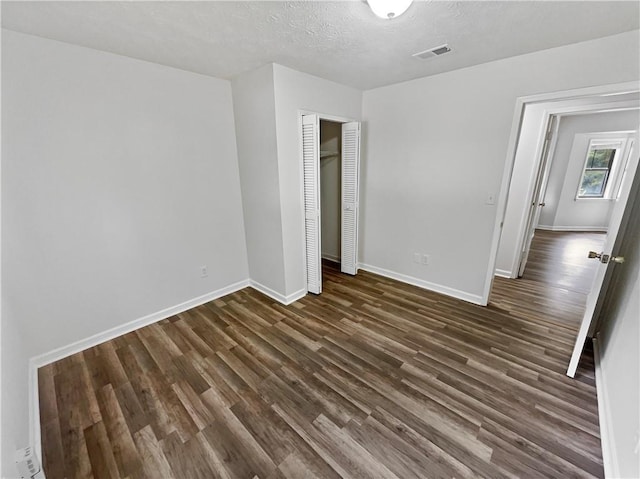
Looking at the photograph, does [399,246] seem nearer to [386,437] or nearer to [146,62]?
[386,437]

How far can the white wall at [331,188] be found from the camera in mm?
3850

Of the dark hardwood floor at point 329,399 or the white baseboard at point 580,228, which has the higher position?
the white baseboard at point 580,228

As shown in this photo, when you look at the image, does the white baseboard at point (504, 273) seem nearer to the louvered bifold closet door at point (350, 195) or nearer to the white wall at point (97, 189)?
the louvered bifold closet door at point (350, 195)

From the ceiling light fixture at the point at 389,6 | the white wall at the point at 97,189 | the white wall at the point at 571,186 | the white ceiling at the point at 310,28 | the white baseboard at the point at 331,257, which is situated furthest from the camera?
the white wall at the point at 571,186

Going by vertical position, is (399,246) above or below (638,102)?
below

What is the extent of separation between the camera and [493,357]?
2152 mm

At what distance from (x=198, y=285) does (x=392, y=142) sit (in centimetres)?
289

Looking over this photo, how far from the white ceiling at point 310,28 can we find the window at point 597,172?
578cm

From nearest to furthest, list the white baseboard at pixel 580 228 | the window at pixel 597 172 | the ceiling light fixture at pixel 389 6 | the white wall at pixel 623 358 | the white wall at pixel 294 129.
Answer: the white wall at pixel 623 358
the ceiling light fixture at pixel 389 6
the white wall at pixel 294 129
the window at pixel 597 172
the white baseboard at pixel 580 228

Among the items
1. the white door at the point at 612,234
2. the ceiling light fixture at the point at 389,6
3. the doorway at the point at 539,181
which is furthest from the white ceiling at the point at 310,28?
the white door at the point at 612,234

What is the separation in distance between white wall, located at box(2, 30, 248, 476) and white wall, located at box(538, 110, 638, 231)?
7167 mm

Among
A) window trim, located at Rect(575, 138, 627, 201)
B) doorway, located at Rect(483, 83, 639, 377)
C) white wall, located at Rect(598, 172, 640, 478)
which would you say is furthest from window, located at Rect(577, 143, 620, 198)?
white wall, located at Rect(598, 172, 640, 478)

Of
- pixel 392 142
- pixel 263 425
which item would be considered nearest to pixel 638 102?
pixel 392 142

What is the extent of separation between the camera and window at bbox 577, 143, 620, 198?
19.2 feet
